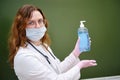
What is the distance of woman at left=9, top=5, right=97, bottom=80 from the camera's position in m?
1.32

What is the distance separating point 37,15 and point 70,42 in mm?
Answer: 908

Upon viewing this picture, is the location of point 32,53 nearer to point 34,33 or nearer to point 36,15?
point 34,33

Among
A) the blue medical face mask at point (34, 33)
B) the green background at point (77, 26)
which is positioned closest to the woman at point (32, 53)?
the blue medical face mask at point (34, 33)

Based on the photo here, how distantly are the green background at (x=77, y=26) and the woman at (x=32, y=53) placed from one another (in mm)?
631

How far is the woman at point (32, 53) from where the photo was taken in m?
1.32

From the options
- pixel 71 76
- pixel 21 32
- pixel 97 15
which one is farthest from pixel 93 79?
pixel 21 32

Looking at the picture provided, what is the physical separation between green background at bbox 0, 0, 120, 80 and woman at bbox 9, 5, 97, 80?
0.63m

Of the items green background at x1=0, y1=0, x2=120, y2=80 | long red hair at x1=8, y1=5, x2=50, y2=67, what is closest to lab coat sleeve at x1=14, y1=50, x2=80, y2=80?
long red hair at x1=8, y1=5, x2=50, y2=67

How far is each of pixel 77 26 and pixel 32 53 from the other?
3.32 feet

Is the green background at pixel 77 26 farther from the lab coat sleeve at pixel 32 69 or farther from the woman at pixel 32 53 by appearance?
the lab coat sleeve at pixel 32 69

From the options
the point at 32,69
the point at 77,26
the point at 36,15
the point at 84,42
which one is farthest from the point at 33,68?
the point at 77,26

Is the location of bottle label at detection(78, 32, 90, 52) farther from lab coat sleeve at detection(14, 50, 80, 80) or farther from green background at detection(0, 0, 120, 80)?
green background at detection(0, 0, 120, 80)

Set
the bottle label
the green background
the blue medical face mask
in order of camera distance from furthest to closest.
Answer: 1. the green background
2. the bottle label
3. the blue medical face mask

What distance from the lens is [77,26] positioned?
2270 mm
